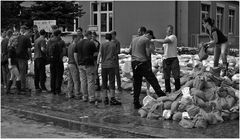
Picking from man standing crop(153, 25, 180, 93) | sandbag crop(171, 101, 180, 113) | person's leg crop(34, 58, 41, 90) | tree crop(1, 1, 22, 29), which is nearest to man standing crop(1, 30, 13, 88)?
person's leg crop(34, 58, 41, 90)

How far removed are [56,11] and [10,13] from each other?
3771mm

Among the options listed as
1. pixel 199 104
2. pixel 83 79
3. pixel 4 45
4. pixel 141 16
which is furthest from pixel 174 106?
pixel 141 16

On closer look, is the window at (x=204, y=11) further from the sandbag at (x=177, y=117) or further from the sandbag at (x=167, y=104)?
the sandbag at (x=177, y=117)

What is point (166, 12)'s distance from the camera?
93.2 feet

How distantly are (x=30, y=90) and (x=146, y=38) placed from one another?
536cm

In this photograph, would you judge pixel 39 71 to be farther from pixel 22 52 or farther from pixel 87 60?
pixel 87 60

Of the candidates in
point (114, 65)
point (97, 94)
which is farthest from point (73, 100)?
point (114, 65)

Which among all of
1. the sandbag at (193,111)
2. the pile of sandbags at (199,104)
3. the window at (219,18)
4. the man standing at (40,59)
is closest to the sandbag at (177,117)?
the pile of sandbags at (199,104)

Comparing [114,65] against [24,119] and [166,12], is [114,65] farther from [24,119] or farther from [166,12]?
[166,12]

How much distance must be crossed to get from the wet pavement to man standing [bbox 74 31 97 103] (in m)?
0.50

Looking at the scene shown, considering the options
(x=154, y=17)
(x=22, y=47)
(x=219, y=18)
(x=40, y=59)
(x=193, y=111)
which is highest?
(x=219, y=18)

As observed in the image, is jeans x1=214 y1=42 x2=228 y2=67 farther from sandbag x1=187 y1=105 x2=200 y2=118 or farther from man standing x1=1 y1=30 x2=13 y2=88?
man standing x1=1 y1=30 x2=13 y2=88

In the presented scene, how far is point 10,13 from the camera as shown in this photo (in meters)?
28.0

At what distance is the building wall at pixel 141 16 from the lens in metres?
28.4
